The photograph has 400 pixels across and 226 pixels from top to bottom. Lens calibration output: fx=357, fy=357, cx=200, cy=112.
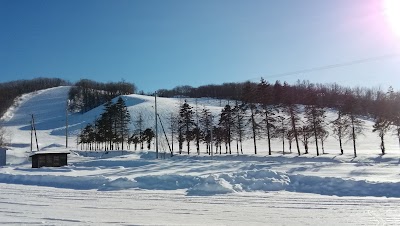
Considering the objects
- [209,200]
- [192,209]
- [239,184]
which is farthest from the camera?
[239,184]

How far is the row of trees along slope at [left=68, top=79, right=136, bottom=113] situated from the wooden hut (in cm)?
12842

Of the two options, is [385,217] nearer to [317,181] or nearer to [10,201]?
[317,181]

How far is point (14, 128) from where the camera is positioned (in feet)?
417

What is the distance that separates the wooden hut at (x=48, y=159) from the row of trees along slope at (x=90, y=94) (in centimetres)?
12842

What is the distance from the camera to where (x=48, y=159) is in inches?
1515

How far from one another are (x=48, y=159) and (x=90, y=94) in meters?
144

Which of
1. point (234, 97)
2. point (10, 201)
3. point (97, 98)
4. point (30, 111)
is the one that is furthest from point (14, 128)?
point (10, 201)

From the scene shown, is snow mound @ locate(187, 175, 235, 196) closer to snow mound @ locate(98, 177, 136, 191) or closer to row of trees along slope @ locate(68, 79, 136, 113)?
snow mound @ locate(98, 177, 136, 191)

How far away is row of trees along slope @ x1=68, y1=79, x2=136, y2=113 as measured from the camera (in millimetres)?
168500

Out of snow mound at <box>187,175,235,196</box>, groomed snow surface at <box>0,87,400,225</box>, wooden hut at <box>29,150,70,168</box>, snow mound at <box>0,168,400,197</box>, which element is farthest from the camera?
wooden hut at <box>29,150,70,168</box>

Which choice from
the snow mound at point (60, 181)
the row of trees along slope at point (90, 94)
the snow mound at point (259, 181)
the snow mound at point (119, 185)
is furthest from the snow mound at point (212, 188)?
the row of trees along slope at point (90, 94)

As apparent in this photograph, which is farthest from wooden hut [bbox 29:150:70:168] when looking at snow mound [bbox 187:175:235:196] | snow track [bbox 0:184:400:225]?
snow mound [bbox 187:175:235:196]

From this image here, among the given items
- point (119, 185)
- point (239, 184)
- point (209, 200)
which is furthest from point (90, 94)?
point (209, 200)

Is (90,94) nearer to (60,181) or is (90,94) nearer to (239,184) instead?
(60,181)
